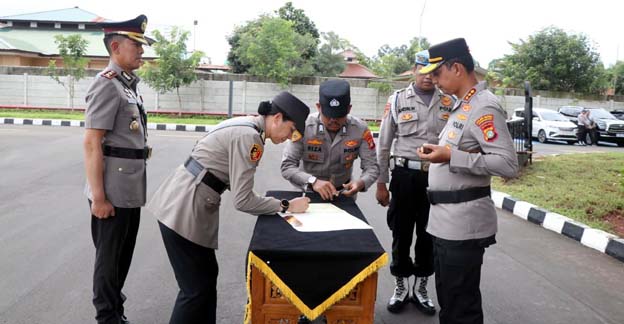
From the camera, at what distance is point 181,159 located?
9383 millimetres

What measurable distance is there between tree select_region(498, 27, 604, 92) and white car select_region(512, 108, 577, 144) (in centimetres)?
746

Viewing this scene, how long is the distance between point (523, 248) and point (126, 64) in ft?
13.1

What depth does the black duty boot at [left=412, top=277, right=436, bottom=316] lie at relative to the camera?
3377mm

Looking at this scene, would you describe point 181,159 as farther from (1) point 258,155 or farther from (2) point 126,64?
(1) point 258,155

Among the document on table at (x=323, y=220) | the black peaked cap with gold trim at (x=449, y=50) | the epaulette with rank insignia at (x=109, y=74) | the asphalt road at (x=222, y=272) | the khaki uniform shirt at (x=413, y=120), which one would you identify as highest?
the black peaked cap with gold trim at (x=449, y=50)

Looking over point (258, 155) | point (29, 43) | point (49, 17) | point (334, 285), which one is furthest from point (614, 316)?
point (49, 17)

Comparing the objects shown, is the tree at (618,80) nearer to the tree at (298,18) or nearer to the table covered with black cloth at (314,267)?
the tree at (298,18)

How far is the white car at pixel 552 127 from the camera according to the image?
16.6 m

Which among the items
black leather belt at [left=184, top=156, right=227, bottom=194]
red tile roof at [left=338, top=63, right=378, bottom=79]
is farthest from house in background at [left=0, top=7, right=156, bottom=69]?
black leather belt at [left=184, top=156, right=227, bottom=194]

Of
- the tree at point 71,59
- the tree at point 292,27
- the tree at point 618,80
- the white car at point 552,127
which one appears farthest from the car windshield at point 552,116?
the tree at point 618,80

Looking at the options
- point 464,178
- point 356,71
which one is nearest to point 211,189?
point 464,178

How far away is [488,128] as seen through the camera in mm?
2346

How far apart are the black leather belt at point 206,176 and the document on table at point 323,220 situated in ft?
1.21

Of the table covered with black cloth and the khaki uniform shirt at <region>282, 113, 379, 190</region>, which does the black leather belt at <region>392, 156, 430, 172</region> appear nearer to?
the khaki uniform shirt at <region>282, 113, 379, 190</region>
